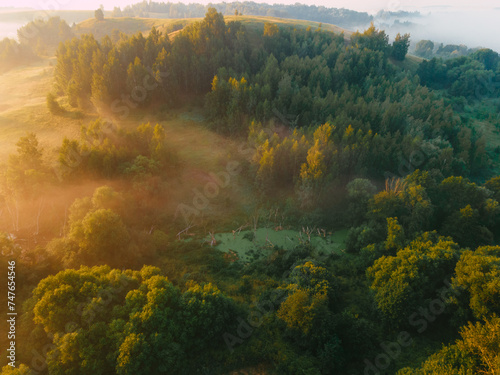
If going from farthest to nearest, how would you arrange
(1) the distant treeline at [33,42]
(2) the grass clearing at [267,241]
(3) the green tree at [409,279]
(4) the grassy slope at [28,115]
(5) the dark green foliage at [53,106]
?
(1) the distant treeline at [33,42] < (5) the dark green foliage at [53,106] < (4) the grassy slope at [28,115] < (2) the grass clearing at [267,241] < (3) the green tree at [409,279]

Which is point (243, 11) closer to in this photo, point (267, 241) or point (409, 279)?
point (267, 241)

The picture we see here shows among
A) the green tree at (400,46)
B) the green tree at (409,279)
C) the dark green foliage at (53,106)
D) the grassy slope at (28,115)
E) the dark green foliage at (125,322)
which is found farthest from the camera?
the green tree at (400,46)

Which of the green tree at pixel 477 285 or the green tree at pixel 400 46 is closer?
the green tree at pixel 477 285

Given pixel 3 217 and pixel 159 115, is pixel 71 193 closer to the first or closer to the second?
pixel 3 217

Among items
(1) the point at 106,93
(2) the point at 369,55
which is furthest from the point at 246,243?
(2) the point at 369,55

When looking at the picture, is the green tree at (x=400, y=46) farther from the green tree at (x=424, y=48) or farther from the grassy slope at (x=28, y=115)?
the grassy slope at (x=28, y=115)

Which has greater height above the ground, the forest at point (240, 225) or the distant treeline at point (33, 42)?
the distant treeline at point (33, 42)

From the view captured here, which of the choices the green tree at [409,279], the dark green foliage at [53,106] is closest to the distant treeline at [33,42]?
the dark green foliage at [53,106]

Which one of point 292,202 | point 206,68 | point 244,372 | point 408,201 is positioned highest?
point 206,68
